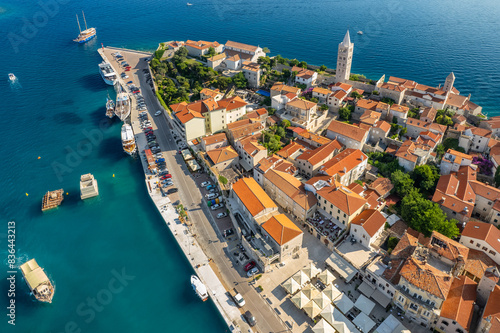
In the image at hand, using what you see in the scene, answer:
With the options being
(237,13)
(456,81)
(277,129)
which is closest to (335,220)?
(277,129)

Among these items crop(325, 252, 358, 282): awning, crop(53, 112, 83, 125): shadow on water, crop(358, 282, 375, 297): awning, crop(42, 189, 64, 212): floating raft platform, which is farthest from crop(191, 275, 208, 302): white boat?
crop(53, 112, 83, 125): shadow on water

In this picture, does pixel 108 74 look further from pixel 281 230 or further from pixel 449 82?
pixel 449 82

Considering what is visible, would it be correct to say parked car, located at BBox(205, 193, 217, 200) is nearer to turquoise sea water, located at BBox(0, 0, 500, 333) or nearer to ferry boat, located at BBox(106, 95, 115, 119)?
turquoise sea water, located at BBox(0, 0, 500, 333)

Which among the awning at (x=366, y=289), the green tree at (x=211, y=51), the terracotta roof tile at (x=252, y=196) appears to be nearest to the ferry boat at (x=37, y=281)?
the terracotta roof tile at (x=252, y=196)

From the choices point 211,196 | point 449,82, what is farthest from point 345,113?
point 211,196

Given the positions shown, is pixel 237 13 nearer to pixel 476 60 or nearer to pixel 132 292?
pixel 476 60

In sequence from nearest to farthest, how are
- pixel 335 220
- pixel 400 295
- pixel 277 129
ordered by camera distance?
pixel 400 295 → pixel 335 220 → pixel 277 129
